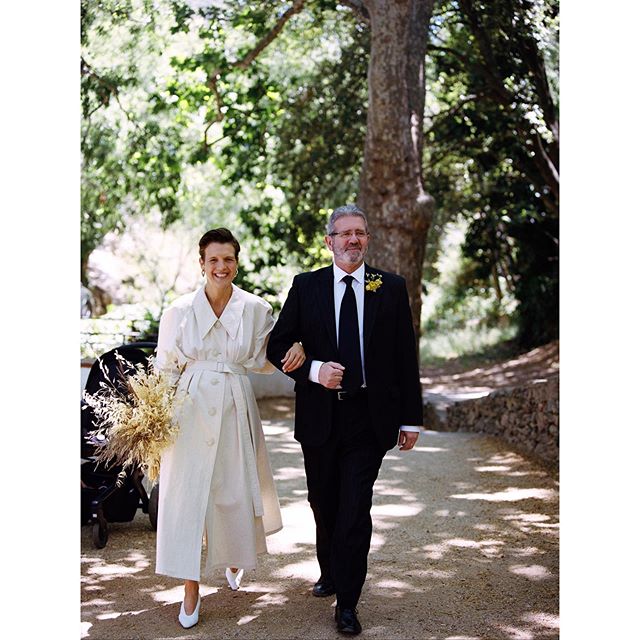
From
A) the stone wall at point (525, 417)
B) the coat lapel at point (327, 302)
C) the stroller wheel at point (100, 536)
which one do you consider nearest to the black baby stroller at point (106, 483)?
the stroller wheel at point (100, 536)

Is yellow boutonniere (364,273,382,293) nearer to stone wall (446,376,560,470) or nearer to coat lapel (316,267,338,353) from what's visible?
coat lapel (316,267,338,353)

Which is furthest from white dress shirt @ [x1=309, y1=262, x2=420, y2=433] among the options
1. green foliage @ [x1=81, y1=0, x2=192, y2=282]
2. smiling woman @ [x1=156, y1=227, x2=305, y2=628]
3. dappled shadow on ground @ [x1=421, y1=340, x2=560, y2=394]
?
dappled shadow on ground @ [x1=421, y1=340, x2=560, y2=394]

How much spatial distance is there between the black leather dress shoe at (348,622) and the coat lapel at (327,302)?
129 centimetres

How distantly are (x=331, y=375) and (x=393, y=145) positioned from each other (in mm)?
6760

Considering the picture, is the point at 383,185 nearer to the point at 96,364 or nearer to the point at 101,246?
the point at 96,364

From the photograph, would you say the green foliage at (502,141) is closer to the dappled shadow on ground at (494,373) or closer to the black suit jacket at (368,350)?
the dappled shadow on ground at (494,373)

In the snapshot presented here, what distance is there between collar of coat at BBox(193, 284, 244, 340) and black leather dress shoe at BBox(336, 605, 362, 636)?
4.86 feet

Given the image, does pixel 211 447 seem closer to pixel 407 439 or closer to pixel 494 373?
pixel 407 439

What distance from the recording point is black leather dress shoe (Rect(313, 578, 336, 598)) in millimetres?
5309

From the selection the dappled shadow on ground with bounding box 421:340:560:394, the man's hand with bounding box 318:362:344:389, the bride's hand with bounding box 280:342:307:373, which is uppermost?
the bride's hand with bounding box 280:342:307:373

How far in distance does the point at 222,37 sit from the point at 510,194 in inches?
306

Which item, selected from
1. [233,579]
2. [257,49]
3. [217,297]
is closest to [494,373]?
[257,49]

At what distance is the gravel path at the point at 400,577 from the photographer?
4.79 m
